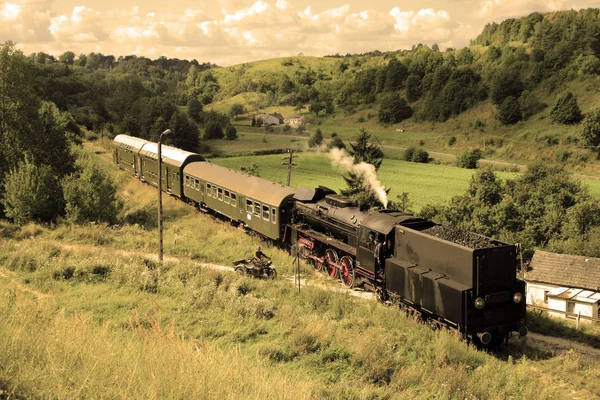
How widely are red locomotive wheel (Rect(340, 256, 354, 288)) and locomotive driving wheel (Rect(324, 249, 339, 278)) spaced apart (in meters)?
0.51

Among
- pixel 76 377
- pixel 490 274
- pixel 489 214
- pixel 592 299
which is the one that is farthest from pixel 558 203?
pixel 76 377

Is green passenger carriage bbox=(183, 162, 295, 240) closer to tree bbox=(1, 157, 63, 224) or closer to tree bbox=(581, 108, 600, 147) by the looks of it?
tree bbox=(1, 157, 63, 224)

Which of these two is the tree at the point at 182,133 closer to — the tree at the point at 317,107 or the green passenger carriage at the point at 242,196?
the green passenger carriage at the point at 242,196

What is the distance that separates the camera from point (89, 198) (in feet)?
86.6

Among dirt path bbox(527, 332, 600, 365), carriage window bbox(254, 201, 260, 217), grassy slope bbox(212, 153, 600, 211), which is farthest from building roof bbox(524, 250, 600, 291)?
carriage window bbox(254, 201, 260, 217)

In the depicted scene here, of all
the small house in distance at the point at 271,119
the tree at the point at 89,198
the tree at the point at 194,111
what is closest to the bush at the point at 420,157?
the small house in distance at the point at 271,119

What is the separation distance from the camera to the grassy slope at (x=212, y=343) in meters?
5.82

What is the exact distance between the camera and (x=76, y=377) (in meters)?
5.64

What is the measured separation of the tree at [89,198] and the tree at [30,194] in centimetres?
91

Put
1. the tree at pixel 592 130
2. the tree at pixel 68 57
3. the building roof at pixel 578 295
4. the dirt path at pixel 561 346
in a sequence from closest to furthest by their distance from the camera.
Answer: the dirt path at pixel 561 346 → the building roof at pixel 578 295 → the tree at pixel 592 130 → the tree at pixel 68 57

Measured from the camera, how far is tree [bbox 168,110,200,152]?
65.7m

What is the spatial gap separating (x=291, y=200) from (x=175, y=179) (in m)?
13.3

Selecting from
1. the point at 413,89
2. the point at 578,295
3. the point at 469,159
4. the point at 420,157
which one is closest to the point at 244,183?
the point at 578,295

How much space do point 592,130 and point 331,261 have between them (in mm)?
56797
